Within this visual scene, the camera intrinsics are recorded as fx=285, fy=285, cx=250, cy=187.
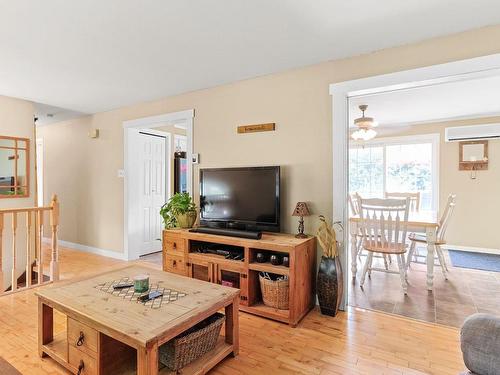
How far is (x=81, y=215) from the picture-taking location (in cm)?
503

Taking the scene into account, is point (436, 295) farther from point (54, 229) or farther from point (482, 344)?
point (54, 229)

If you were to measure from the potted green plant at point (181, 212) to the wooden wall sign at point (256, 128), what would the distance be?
1.02 metres

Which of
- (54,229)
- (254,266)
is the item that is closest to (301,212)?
(254,266)

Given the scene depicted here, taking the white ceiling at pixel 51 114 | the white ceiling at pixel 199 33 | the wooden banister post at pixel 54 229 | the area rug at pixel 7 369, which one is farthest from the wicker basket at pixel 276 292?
the white ceiling at pixel 51 114

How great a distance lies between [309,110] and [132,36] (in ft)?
5.49

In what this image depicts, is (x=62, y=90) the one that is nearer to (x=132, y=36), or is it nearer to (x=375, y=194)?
(x=132, y=36)

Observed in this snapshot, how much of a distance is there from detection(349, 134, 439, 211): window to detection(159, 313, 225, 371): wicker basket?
191 inches

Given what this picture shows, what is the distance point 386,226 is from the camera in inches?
124

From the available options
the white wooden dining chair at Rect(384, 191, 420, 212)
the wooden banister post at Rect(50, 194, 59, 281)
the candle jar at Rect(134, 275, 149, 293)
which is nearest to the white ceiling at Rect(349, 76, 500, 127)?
the white wooden dining chair at Rect(384, 191, 420, 212)

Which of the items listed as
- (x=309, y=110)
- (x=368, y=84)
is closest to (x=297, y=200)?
(x=309, y=110)

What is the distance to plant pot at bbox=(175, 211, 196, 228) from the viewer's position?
3297mm

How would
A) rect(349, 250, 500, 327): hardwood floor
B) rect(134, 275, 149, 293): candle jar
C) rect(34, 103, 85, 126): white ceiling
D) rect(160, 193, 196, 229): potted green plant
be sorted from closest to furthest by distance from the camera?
rect(134, 275, 149, 293): candle jar < rect(349, 250, 500, 327): hardwood floor < rect(160, 193, 196, 229): potted green plant < rect(34, 103, 85, 126): white ceiling

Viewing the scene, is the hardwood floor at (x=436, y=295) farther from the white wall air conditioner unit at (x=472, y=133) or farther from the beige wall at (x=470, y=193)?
the white wall air conditioner unit at (x=472, y=133)

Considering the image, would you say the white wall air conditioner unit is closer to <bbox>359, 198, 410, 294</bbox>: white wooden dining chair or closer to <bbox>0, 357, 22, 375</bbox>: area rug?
<bbox>359, 198, 410, 294</bbox>: white wooden dining chair
